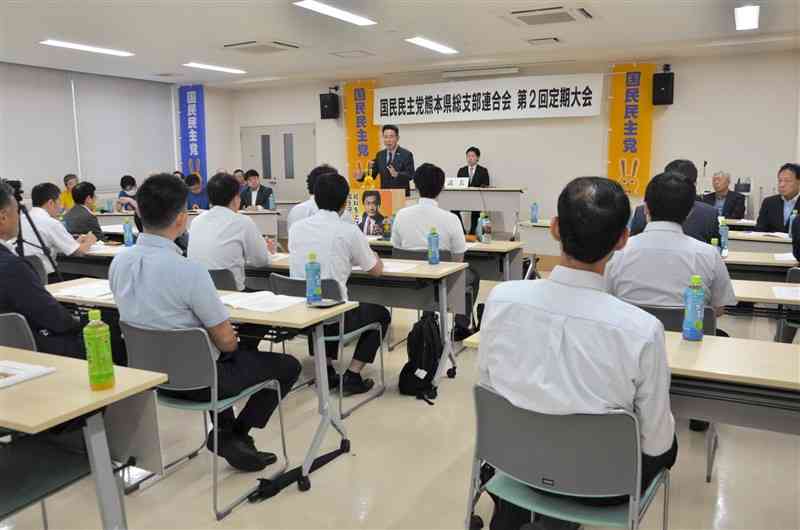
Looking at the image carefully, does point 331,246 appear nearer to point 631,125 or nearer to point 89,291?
point 89,291

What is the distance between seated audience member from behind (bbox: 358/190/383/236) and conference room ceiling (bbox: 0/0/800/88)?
1.81m

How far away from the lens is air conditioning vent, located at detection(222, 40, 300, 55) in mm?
7371

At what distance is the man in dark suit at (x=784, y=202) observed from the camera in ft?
17.8

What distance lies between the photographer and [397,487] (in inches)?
103

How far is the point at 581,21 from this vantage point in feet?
20.6

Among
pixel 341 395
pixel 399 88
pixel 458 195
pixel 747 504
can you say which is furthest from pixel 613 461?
pixel 399 88

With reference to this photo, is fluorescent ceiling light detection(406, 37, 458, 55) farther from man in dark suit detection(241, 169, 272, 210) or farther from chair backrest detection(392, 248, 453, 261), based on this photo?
chair backrest detection(392, 248, 453, 261)

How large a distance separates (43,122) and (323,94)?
4.34m

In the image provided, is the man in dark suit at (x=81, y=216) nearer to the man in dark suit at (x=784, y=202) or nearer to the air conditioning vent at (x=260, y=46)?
the air conditioning vent at (x=260, y=46)

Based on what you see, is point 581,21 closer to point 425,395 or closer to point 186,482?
point 425,395

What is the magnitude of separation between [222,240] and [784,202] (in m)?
4.96

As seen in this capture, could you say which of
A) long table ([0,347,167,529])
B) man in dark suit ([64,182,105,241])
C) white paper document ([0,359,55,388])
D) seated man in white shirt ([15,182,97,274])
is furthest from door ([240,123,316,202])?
long table ([0,347,167,529])

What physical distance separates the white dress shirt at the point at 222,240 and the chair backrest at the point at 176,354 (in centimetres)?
128

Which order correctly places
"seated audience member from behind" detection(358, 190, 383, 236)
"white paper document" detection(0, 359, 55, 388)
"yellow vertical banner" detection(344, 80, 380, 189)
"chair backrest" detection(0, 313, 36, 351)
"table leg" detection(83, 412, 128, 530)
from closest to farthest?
"table leg" detection(83, 412, 128, 530) < "white paper document" detection(0, 359, 55, 388) < "chair backrest" detection(0, 313, 36, 351) < "seated audience member from behind" detection(358, 190, 383, 236) < "yellow vertical banner" detection(344, 80, 380, 189)
